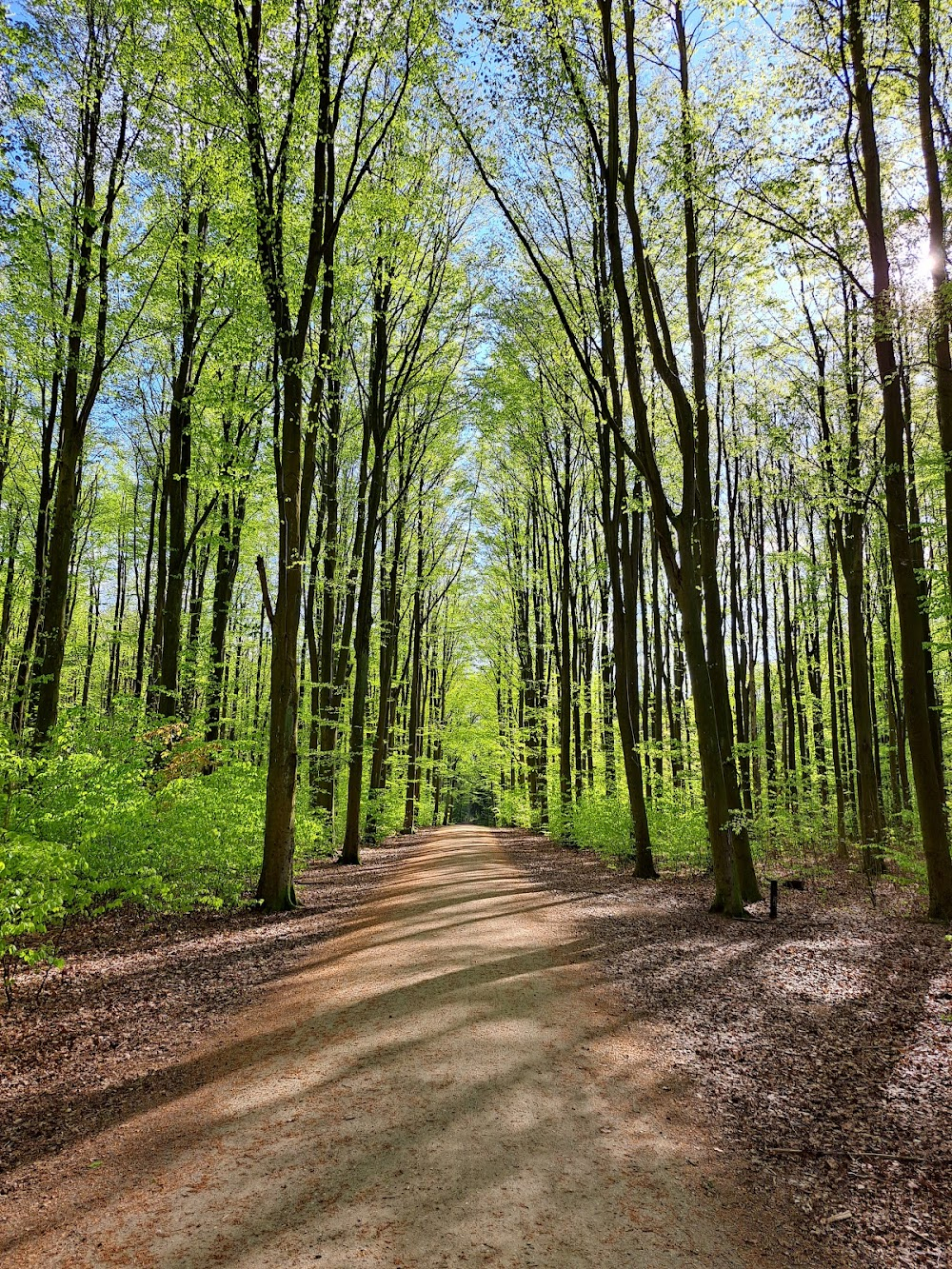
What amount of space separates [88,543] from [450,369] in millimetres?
17814

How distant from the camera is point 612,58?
908cm

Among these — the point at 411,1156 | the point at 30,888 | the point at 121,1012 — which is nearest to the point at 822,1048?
the point at 411,1156

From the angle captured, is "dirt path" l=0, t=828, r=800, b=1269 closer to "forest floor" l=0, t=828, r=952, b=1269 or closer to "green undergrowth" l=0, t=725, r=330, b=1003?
"forest floor" l=0, t=828, r=952, b=1269

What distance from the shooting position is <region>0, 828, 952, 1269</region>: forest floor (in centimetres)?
270

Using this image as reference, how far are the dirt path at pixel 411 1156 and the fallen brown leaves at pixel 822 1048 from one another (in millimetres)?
366

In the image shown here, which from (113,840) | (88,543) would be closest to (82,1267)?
(113,840)

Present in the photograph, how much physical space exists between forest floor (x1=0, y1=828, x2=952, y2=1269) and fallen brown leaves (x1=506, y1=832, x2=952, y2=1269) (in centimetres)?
2

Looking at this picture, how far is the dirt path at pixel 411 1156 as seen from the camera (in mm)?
2604

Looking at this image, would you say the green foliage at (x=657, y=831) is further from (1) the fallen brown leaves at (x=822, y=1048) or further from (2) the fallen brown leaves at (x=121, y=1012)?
(2) the fallen brown leaves at (x=121, y=1012)

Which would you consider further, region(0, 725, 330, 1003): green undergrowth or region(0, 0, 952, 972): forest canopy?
region(0, 0, 952, 972): forest canopy

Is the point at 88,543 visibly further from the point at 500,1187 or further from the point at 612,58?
the point at 500,1187

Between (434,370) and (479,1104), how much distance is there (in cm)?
1674

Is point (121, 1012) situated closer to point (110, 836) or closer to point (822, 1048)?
point (110, 836)

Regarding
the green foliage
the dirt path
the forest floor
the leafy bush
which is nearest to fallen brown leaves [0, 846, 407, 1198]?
the forest floor
